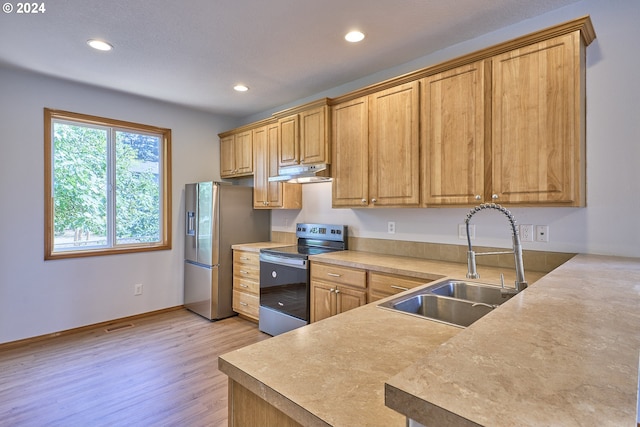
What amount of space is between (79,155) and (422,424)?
4284 mm

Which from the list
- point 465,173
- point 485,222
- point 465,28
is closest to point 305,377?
point 465,173

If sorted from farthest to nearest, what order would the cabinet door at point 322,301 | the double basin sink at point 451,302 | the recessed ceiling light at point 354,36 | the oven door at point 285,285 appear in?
the oven door at point 285,285 < the cabinet door at point 322,301 < the recessed ceiling light at point 354,36 < the double basin sink at point 451,302

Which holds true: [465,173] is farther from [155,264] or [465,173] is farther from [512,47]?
[155,264]

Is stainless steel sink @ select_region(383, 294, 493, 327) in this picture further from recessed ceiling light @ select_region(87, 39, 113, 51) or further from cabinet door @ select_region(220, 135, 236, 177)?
cabinet door @ select_region(220, 135, 236, 177)

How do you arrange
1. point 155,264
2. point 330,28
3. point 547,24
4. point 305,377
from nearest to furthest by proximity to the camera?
point 305,377 < point 547,24 < point 330,28 < point 155,264

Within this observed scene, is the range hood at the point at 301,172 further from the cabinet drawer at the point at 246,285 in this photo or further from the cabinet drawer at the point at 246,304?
the cabinet drawer at the point at 246,304

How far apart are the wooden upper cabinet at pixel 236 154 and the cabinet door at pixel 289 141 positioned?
2.07 feet

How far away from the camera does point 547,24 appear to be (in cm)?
221

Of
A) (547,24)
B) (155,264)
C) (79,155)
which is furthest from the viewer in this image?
(155,264)

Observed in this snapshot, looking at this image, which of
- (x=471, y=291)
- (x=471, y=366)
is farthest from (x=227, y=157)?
(x=471, y=366)

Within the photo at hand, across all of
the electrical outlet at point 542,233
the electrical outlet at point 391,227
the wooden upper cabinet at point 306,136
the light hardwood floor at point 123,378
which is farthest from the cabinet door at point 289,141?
the electrical outlet at point 542,233

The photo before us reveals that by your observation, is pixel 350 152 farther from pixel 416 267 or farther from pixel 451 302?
pixel 451 302

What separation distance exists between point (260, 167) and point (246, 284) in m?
1.39

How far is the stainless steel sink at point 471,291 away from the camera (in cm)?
175
